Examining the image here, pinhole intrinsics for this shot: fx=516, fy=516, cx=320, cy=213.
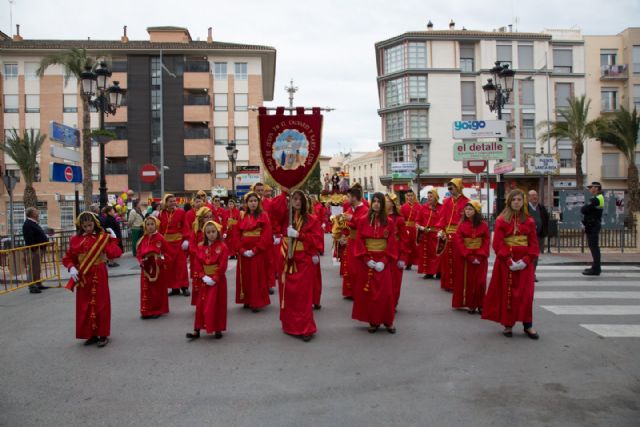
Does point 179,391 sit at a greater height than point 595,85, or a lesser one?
lesser

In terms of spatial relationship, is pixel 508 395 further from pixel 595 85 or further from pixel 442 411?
pixel 595 85

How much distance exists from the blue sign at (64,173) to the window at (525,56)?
41670 mm

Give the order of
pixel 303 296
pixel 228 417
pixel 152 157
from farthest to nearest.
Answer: pixel 152 157 < pixel 303 296 < pixel 228 417

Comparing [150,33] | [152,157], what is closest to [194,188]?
[152,157]

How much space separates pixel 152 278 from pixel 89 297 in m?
1.49

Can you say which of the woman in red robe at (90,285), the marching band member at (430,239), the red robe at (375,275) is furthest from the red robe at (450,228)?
the woman in red robe at (90,285)

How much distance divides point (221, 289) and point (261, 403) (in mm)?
2394

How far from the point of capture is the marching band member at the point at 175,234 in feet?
31.4

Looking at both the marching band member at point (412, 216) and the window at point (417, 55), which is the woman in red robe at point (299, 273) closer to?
the marching band member at point (412, 216)

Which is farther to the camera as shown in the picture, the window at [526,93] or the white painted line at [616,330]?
the window at [526,93]

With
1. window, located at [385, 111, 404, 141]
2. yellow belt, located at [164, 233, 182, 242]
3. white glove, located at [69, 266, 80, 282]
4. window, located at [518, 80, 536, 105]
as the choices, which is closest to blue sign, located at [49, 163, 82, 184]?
yellow belt, located at [164, 233, 182, 242]

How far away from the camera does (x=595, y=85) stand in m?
45.3

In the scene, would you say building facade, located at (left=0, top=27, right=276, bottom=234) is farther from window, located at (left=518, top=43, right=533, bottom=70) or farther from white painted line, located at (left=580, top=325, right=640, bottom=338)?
white painted line, located at (left=580, top=325, right=640, bottom=338)

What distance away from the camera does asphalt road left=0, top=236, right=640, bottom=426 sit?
4258 millimetres
